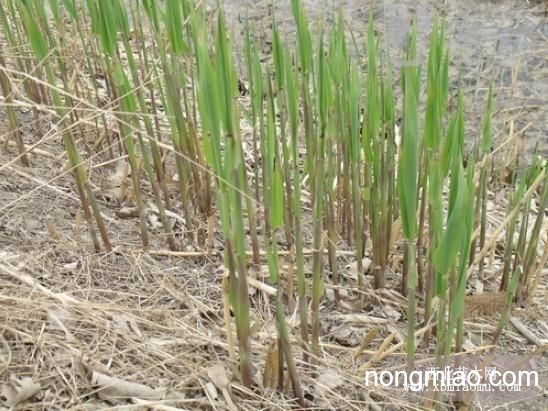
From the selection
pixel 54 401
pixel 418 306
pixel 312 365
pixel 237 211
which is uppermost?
pixel 237 211

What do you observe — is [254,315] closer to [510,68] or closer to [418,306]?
[418,306]

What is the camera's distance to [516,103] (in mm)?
2281

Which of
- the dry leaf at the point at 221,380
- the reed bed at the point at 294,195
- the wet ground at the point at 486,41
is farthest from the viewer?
the wet ground at the point at 486,41

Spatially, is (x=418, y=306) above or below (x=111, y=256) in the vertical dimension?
below

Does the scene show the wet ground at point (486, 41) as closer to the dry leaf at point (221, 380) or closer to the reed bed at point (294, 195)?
the reed bed at point (294, 195)

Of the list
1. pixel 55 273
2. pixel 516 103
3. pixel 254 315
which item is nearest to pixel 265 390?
pixel 254 315

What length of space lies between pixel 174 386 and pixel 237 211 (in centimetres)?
32

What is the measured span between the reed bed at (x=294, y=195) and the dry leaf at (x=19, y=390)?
0.25ft

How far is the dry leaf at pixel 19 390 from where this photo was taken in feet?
2.86

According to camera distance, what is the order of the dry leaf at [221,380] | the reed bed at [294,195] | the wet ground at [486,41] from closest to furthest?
the reed bed at [294,195] < the dry leaf at [221,380] < the wet ground at [486,41]

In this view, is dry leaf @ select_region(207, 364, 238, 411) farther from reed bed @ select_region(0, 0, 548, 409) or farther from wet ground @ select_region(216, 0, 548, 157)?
wet ground @ select_region(216, 0, 548, 157)

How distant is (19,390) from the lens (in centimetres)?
88

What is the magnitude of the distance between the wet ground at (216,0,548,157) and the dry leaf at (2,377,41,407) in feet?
5.11

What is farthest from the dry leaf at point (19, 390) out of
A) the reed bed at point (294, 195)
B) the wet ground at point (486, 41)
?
the wet ground at point (486, 41)
